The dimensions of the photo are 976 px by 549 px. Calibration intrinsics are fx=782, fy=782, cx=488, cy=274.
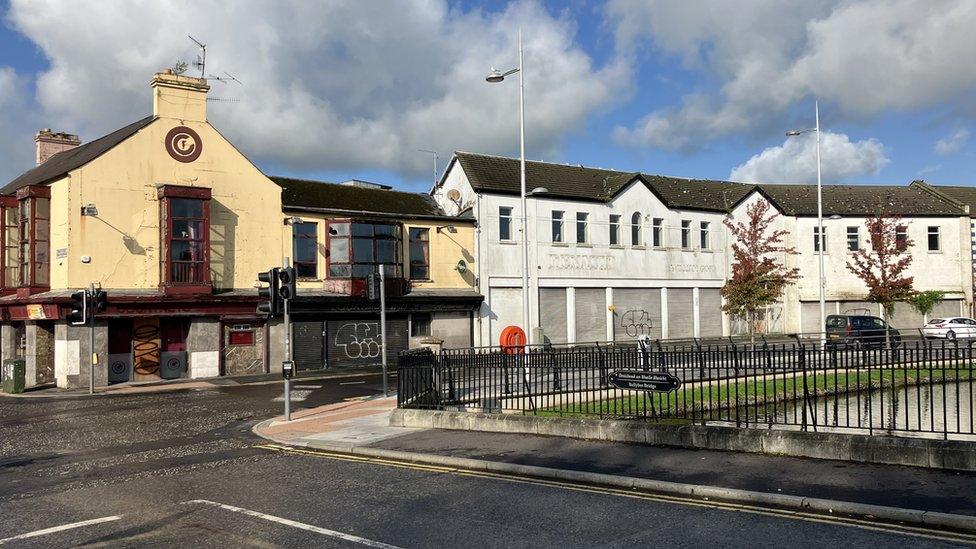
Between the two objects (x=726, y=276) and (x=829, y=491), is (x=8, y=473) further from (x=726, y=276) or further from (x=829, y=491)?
(x=726, y=276)

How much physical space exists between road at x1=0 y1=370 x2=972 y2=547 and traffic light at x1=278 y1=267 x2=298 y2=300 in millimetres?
3936

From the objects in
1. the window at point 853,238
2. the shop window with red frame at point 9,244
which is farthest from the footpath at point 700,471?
the window at point 853,238

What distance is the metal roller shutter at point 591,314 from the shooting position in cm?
4069

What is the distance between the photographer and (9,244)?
3231 centimetres

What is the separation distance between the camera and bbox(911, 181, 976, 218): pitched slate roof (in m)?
52.0

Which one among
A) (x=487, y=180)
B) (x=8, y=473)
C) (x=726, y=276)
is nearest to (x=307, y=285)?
(x=487, y=180)

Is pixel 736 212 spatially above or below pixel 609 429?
above

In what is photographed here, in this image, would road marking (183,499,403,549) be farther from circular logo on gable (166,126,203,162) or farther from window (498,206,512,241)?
window (498,206,512,241)

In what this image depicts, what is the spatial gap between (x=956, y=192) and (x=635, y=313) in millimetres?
29042

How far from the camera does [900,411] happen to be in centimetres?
1966

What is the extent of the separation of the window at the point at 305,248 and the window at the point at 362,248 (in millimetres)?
651

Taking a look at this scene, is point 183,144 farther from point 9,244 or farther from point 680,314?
point 680,314

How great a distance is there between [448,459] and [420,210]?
2683 centimetres

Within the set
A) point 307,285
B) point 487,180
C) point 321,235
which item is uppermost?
point 487,180
